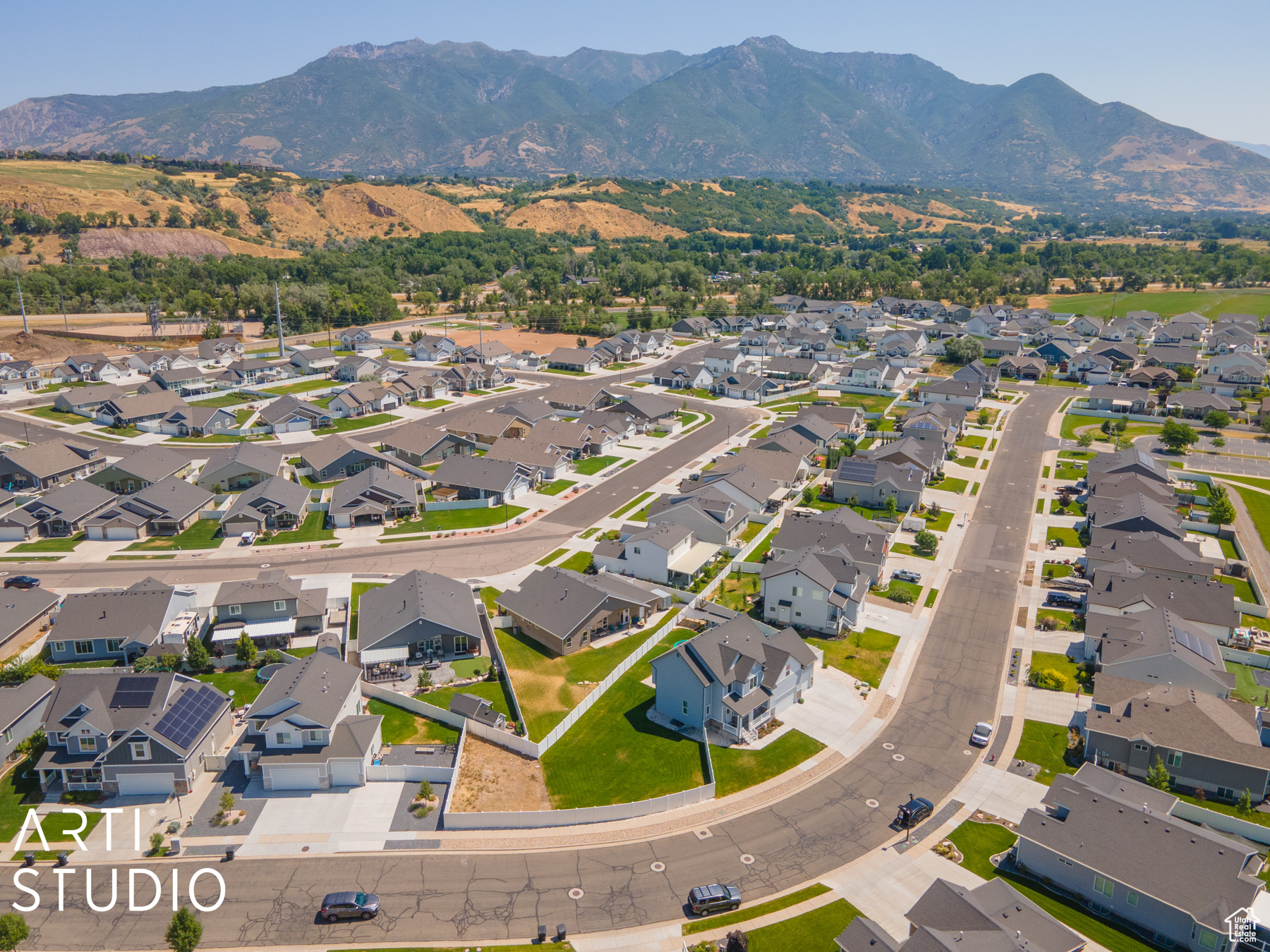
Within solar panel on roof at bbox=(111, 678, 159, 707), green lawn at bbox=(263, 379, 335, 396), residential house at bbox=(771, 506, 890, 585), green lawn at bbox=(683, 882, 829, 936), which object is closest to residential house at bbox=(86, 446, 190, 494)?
green lawn at bbox=(263, 379, 335, 396)

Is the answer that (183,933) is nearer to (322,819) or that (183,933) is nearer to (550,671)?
(322,819)

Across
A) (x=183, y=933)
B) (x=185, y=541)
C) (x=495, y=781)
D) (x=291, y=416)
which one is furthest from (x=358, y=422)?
(x=183, y=933)

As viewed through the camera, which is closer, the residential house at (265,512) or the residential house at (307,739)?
the residential house at (307,739)

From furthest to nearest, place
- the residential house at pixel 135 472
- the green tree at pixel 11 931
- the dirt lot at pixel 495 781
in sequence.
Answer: the residential house at pixel 135 472 → the dirt lot at pixel 495 781 → the green tree at pixel 11 931

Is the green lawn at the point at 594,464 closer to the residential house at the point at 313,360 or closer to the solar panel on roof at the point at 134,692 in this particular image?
the solar panel on roof at the point at 134,692

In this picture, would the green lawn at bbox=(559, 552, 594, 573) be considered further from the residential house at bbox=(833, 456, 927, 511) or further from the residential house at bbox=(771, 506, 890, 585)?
the residential house at bbox=(833, 456, 927, 511)

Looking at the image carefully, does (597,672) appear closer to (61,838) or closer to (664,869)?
(664,869)

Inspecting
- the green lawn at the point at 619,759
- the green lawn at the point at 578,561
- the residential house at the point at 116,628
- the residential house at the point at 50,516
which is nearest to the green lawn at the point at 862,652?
the green lawn at the point at 619,759
